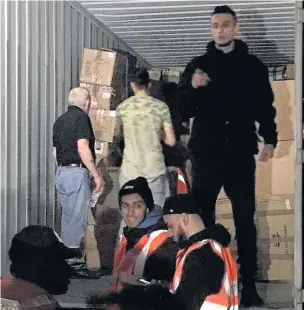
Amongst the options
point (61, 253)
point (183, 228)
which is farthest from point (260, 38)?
point (61, 253)

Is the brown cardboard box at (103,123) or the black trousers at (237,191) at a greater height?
the brown cardboard box at (103,123)

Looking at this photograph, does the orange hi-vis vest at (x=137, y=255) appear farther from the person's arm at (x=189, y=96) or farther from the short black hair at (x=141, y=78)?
the short black hair at (x=141, y=78)

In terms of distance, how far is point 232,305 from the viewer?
3.17 metres

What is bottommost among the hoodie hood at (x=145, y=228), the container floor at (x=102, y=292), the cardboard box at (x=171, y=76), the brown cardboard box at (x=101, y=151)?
the container floor at (x=102, y=292)

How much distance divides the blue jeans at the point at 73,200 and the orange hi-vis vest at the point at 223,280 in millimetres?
1400

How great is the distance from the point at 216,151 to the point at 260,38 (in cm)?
132

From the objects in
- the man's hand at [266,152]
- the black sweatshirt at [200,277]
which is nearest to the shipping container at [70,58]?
the man's hand at [266,152]

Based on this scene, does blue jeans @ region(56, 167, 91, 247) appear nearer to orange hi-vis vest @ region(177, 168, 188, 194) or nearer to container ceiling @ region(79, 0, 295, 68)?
orange hi-vis vest @ region(177, 168, 188, 194)

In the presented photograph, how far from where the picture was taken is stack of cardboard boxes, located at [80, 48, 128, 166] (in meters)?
4.95

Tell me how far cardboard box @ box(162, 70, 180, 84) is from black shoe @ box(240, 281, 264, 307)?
136 cm

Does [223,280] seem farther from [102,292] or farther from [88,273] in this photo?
[88,273]

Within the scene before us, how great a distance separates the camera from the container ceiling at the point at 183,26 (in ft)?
15.2

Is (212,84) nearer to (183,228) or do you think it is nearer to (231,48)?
(231,48)

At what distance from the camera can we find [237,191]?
419cm
